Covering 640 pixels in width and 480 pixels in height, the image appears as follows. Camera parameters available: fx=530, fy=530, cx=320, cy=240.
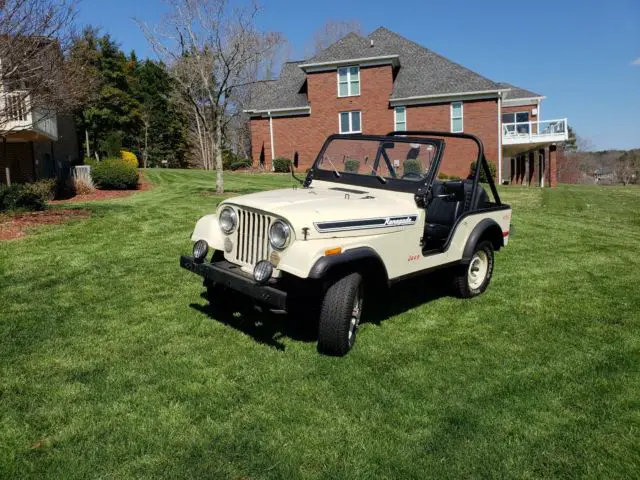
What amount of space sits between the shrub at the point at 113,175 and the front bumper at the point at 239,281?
15.0m

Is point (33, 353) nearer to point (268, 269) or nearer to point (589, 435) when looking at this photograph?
point (268, 269)

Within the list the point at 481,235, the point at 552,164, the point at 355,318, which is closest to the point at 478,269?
Answer: the point at 481,235

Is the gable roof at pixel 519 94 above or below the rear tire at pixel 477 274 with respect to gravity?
above

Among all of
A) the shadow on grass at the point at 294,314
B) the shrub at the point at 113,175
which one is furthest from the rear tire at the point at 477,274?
the shrub at the point at 113,175

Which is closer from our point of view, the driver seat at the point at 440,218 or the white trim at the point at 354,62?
the driver seat at the point at 440,218

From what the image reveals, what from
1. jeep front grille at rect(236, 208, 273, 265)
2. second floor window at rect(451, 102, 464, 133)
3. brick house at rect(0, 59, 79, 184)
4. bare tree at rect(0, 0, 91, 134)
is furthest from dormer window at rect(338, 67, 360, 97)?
jeep front grille at rect(236, 208, 273, 265)

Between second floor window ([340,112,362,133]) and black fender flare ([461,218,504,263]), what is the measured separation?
81.7 ft

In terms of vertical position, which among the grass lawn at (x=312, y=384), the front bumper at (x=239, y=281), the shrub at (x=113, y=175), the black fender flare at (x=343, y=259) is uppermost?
the shrub at (x=113, y=175)

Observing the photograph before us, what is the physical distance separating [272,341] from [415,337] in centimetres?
132

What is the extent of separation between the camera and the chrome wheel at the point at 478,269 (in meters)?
6.30

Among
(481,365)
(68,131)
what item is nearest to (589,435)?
(481,365)

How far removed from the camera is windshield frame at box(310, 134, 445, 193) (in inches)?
212

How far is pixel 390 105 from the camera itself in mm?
29891

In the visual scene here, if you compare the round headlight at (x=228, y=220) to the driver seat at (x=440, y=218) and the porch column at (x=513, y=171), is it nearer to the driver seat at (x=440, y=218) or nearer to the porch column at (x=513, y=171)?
the driver seat at (x=440, y=218)
